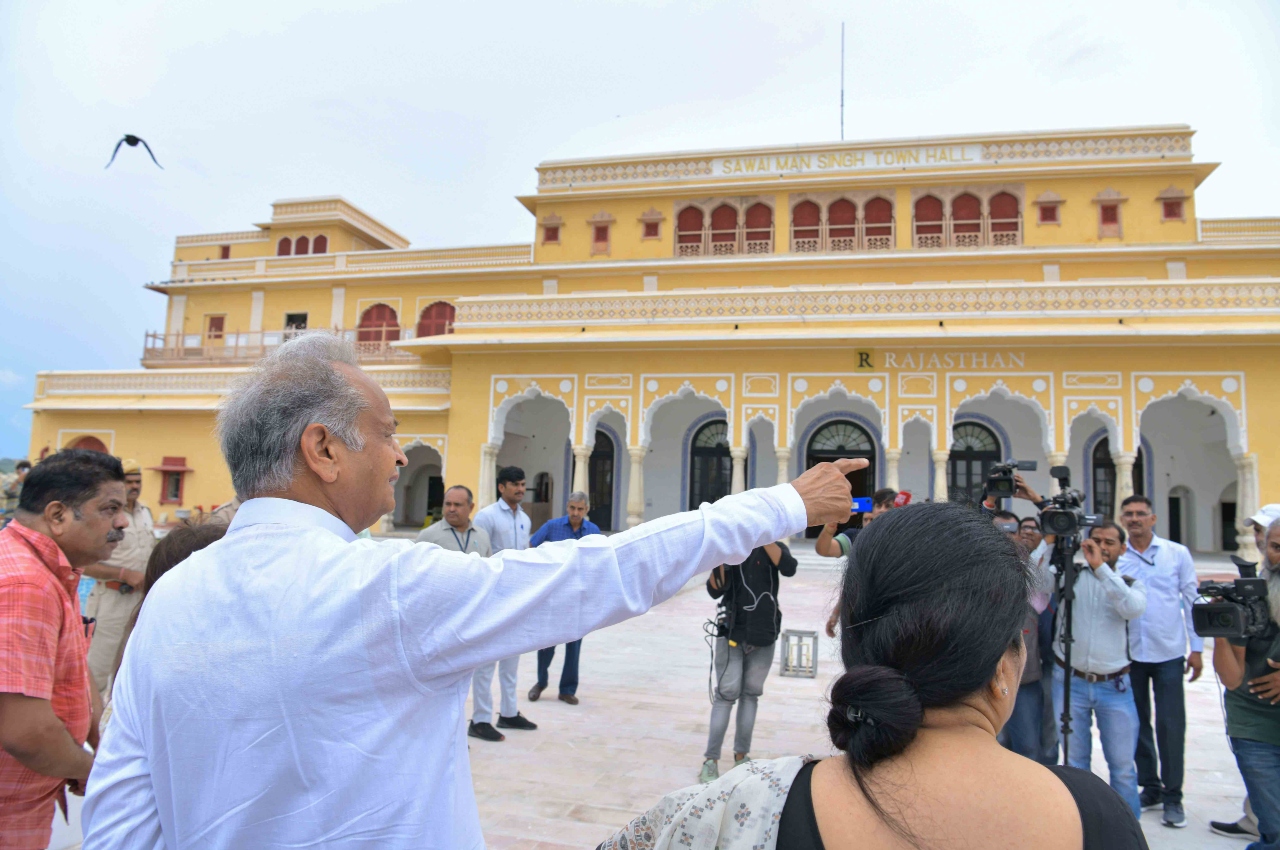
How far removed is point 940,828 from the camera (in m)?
0.97

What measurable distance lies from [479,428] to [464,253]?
310 inches

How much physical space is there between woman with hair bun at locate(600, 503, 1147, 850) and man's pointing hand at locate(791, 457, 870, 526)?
12 cm

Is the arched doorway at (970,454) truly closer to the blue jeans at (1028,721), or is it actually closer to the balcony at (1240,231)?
the balcony at (1240,231)

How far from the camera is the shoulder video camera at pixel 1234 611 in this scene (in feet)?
9.26

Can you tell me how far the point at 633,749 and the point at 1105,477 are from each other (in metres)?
15.5

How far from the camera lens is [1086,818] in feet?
3.24

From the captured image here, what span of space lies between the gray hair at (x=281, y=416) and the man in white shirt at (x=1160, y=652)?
425cm

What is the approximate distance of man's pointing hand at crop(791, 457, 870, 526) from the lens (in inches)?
50.9

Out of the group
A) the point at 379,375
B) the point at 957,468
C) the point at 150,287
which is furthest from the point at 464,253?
the point at 957,468

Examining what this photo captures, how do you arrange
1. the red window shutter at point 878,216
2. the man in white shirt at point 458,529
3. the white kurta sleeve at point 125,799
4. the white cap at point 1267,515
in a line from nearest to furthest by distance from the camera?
the white kurta sleeve at point 125,799
the white cap at point 1267,515
the man in white shirt at point 458,529
the red window shutter at point 878,216

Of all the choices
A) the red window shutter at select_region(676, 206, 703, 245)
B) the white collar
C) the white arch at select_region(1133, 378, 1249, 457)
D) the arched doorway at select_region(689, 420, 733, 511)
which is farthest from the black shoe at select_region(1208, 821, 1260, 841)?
the red window shutter at select_region(676, 206, 703, 245)

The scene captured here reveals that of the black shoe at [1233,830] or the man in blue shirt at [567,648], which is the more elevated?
the man in blue shirt at [567,648]

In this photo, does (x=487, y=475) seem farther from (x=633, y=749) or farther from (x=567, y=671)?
(x=633, y=749)

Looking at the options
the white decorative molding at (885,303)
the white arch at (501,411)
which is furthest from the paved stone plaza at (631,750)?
the white arch at (501,411)
